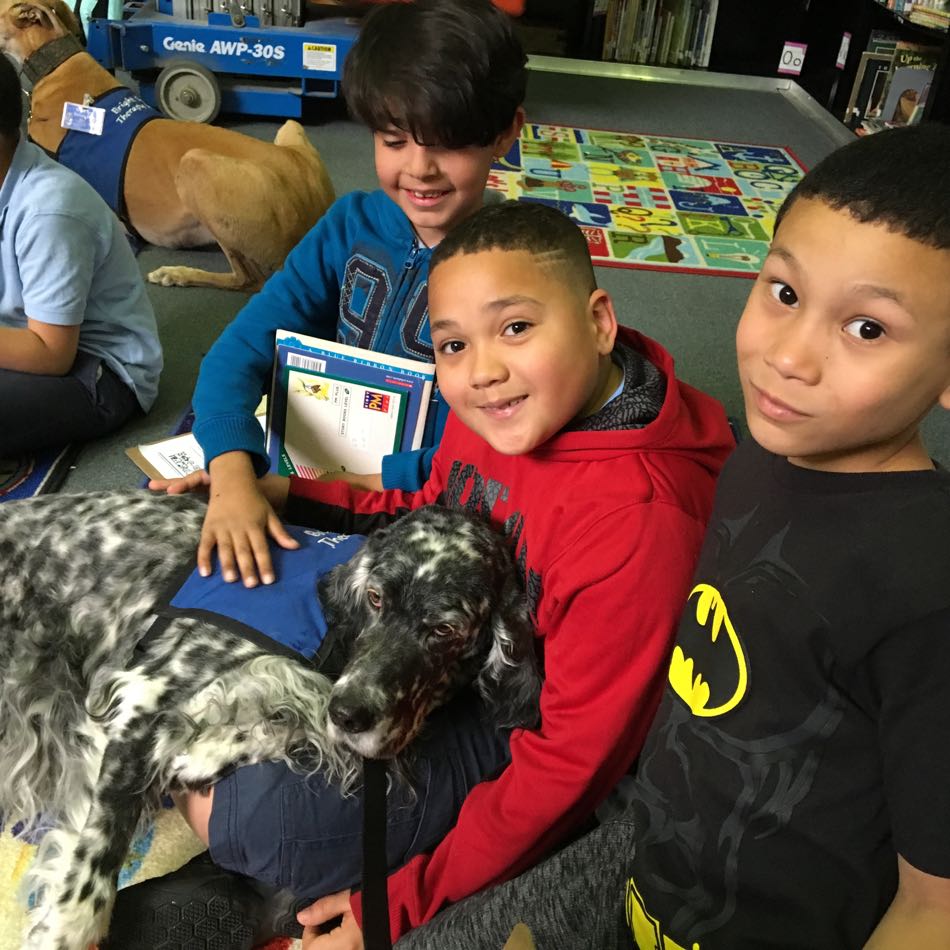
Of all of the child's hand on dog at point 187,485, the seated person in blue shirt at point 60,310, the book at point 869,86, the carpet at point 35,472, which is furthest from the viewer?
the book at point 869,86

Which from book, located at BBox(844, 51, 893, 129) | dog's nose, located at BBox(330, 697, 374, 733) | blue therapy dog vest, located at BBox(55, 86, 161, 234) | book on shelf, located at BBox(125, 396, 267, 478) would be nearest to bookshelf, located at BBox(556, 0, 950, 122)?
book, located at BBox(844, 51, 893, 129)

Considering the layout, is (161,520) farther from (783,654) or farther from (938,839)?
(938,839)

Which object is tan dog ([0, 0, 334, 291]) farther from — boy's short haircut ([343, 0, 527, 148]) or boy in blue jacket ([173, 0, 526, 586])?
boy's short haircut ([343, 0, 527, 148])

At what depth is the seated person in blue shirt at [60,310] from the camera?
83.9 inches

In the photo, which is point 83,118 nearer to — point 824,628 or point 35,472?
point 35,472

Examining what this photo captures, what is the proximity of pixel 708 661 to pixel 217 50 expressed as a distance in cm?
440

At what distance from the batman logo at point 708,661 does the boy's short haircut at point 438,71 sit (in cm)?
102

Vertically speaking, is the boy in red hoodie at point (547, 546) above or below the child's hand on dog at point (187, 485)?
above

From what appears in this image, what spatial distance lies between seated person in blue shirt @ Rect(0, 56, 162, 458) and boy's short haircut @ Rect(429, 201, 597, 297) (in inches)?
49.9

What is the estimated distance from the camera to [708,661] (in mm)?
994

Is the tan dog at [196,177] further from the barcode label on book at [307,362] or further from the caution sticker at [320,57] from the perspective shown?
the barcode label on book at [307,362]

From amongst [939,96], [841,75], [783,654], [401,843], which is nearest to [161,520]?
[401,843]

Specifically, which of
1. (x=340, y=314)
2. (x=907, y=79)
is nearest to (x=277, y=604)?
(x=340, y=314)

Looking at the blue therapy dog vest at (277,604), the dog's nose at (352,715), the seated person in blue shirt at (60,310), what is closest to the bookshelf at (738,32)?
the seated person in blue shirt at (60,310)
